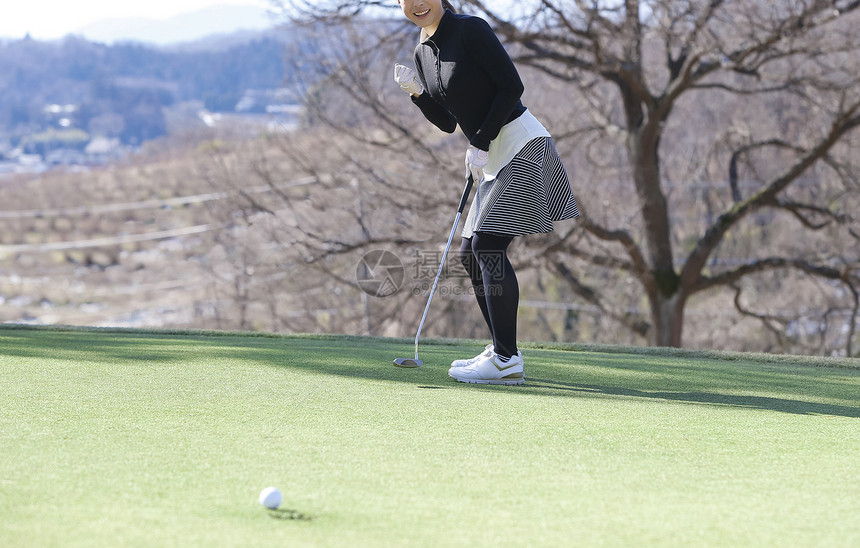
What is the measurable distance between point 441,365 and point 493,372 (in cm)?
60

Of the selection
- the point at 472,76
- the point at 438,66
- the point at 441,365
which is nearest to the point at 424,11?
the point at 438,66

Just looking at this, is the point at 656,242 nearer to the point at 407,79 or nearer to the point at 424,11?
the point at 407,79

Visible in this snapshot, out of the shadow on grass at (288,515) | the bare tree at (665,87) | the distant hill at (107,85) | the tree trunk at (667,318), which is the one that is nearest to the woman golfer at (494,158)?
the shadow on grass at (288,515)

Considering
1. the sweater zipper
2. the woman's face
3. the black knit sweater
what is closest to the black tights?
the black knit sweater

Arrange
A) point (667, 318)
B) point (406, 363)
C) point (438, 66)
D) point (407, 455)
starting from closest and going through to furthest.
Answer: point (407, 455)
point (438, 66)
point (406, 363)
point (667, 318)

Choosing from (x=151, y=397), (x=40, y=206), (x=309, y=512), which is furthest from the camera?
(x=40, y=206)

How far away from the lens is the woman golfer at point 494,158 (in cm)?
393

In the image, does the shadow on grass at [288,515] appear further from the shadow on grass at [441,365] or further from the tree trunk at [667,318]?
the tree trunk at [667,318]

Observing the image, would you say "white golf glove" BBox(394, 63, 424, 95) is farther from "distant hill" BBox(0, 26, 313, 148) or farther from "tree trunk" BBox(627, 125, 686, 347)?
"distant hill" BBox(0, 26, 313, 148)

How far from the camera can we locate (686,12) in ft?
33.9

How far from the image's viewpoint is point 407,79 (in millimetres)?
4168

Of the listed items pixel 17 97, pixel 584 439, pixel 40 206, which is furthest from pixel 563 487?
pixel 17 97

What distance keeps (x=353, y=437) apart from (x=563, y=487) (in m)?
0.73

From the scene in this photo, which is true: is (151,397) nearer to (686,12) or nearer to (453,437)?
(453,437)
